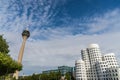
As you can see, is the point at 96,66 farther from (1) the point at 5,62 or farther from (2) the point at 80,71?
(1) the point at 5,62

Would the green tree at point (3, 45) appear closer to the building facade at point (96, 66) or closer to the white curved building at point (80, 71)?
the building facade at point (96, 66)

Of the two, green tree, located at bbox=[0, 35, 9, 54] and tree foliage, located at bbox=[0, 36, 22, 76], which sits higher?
green tree, located at bbox=[0, 35, 9, 54]

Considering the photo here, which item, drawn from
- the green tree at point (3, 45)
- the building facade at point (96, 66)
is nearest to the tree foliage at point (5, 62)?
the green tree at point (3, 45)

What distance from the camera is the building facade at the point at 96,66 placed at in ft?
317

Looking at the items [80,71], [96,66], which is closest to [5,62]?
[96,66]

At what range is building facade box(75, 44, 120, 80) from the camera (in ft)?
317

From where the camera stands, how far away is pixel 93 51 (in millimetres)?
117125

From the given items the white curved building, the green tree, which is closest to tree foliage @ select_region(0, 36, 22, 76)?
the green tree

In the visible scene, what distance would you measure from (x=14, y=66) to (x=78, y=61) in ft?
298

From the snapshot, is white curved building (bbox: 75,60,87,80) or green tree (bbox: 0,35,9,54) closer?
green tree (bbox: 0,35,9,54)

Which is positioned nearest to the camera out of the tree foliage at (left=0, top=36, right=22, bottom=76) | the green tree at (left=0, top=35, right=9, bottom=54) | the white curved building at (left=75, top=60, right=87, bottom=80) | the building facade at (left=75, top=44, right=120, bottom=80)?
the tree foliage at (left=0, top=36, right=22, bottom=76)

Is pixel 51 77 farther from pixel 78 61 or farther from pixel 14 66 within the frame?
pixel 14 66

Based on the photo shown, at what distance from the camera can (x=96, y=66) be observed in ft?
358

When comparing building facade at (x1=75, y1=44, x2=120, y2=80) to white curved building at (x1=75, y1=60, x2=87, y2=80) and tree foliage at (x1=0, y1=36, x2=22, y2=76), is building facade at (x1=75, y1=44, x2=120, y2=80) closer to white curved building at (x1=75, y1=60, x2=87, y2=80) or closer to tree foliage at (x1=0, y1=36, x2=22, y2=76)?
white curved building at (x1=75, y1=60, x2=87, y2=80)
